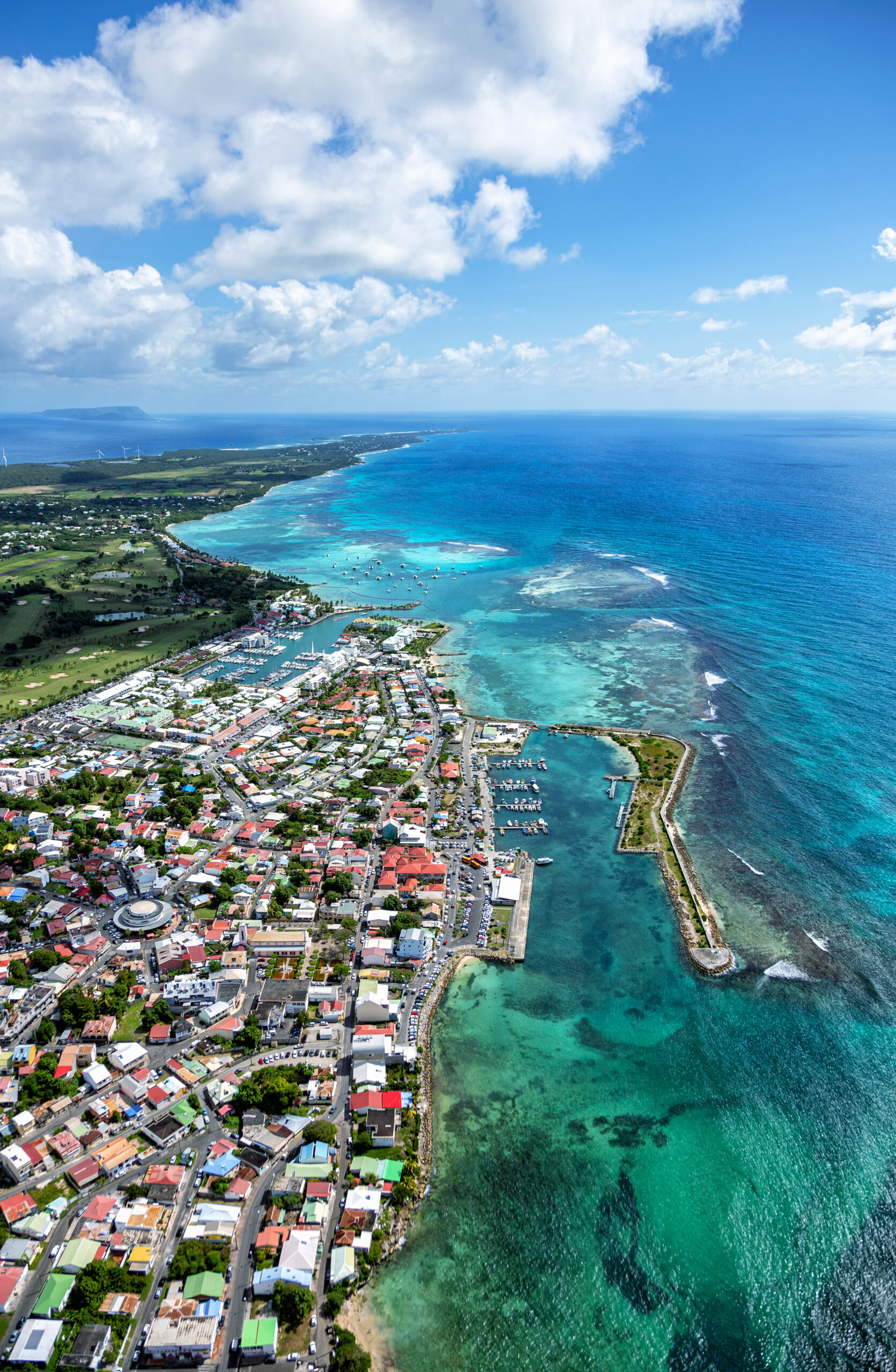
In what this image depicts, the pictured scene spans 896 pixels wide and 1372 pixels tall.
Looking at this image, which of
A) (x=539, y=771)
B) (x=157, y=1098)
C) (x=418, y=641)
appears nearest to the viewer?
(x=157, y=1098)

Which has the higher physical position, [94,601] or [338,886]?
[94,601]

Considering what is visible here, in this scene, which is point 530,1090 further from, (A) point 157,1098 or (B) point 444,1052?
(A) point 157,1098

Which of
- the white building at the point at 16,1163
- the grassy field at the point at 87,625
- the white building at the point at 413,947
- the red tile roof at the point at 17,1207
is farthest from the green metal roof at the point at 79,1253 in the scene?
the grassy field at the point at 87,625

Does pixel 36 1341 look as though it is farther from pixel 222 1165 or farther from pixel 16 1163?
pixel 222 1165

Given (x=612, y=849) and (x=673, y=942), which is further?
(x=612, y=849)

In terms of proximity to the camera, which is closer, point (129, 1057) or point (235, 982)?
point (129, 1057)

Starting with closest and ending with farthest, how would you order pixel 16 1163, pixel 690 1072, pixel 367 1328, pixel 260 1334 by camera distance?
pixel 260 1334 → pixel 367 1328 → pixel 16 1163 → pixel 690 1072

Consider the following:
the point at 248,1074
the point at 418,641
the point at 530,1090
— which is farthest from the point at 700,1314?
the point at 418,641

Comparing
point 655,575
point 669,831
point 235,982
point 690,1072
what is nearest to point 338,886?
point 235,982
